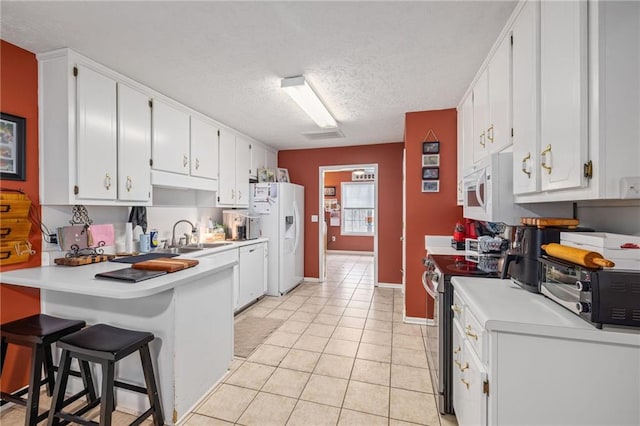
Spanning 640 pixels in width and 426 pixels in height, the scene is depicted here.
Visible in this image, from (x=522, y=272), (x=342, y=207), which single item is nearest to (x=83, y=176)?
(x=522, y=272)

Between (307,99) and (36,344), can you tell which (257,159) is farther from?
(36,344)

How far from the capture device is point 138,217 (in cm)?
278

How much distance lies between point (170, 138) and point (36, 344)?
196 centimetres

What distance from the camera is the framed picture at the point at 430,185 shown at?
10.5 ft

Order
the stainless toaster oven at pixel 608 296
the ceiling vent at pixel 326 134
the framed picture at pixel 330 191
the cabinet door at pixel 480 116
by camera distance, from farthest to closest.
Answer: the framed picture at pixel 330 191 < the ceiling vent at pixel 326 134 < the cabinet door at pixel 480 116 < the stainless toaster oven at pixel 608 296

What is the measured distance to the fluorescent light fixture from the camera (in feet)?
7.85

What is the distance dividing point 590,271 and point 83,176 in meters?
2.90

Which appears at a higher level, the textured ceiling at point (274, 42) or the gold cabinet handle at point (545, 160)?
the textured ceiling at point (274, 42)

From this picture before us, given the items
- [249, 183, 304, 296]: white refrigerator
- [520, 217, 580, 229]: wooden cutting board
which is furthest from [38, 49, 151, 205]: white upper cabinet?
[520, 217, 580, 229]: wooden cutting board

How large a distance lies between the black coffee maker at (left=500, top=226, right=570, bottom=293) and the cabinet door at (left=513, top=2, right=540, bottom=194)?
22 cm

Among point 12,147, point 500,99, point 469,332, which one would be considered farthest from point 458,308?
point 12,147

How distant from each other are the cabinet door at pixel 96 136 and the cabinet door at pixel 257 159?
7.28ft

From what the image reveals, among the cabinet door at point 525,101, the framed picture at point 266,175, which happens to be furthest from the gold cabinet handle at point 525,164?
the framed picture at point 266,175

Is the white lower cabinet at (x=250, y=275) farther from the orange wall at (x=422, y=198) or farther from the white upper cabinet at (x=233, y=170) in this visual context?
the orange wall at (x=422, y=198)
